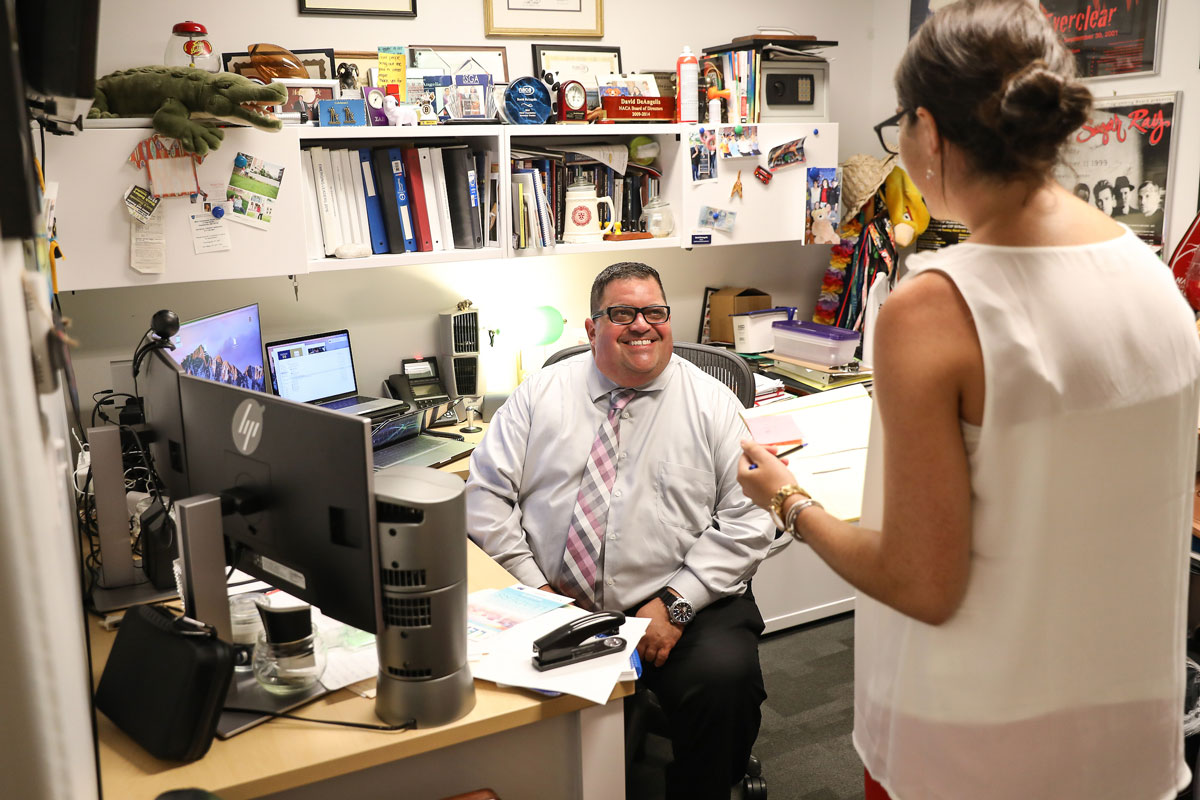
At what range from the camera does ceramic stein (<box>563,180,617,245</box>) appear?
10.2ft

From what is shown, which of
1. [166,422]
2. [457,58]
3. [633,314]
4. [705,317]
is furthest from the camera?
[705,317]

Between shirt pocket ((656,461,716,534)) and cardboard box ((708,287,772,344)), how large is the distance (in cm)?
153

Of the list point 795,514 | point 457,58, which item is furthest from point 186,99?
point 795,514

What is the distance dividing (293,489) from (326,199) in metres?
1.56

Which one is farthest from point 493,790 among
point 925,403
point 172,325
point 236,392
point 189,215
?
point 189,215

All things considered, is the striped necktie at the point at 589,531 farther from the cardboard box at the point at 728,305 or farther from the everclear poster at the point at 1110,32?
the everclear poster at the point at 1110,32

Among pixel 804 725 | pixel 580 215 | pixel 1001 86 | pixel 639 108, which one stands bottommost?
pixel 804 725

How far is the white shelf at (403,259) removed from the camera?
8.94ft

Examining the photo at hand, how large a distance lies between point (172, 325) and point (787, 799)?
1.78 metres

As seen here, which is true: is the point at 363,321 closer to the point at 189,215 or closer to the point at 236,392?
the point at 189,215

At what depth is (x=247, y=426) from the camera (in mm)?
1464

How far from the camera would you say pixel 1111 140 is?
3.04m

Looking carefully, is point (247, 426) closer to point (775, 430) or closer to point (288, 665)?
point (288, 665)

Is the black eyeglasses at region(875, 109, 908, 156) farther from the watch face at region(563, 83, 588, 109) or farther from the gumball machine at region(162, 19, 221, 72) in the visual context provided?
the gumball machine at region(162, 19, 221, 72)
